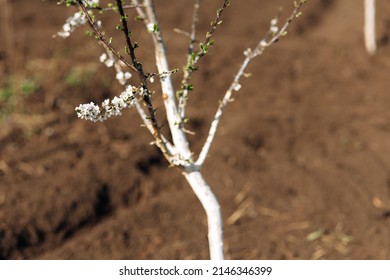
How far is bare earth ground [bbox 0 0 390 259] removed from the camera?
498 centimetres

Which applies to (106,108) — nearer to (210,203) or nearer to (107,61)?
(107,61)

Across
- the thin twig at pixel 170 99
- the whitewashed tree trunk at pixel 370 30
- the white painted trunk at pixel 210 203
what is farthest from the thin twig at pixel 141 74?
the whitewashed tree trunk at pixel 370 30

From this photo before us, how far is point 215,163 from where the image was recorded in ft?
19.1

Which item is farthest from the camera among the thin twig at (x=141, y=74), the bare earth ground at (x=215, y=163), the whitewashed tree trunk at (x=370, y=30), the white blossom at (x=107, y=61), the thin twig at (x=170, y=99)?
the whitewashed tree trunk at (x=370, y=30)

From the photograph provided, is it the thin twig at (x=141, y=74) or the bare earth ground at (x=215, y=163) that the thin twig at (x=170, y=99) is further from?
the bare earth ground at (x=215, y=163)

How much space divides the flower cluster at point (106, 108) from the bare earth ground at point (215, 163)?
270 centimetres

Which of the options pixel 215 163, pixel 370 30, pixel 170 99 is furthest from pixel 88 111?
pixel 370 30

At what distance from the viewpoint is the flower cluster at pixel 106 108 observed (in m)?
2.34

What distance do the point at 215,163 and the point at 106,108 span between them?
3527 mm

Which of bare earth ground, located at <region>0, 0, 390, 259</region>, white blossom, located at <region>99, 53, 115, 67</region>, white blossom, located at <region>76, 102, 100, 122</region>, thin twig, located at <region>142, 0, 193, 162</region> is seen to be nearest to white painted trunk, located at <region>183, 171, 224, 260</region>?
thin twig, located at <region>142, 0, 193, 162</region>

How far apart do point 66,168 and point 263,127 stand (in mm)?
2386

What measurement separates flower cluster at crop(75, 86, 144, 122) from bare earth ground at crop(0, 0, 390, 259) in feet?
8.86

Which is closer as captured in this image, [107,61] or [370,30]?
[107,61]

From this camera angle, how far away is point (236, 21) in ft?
30.1
